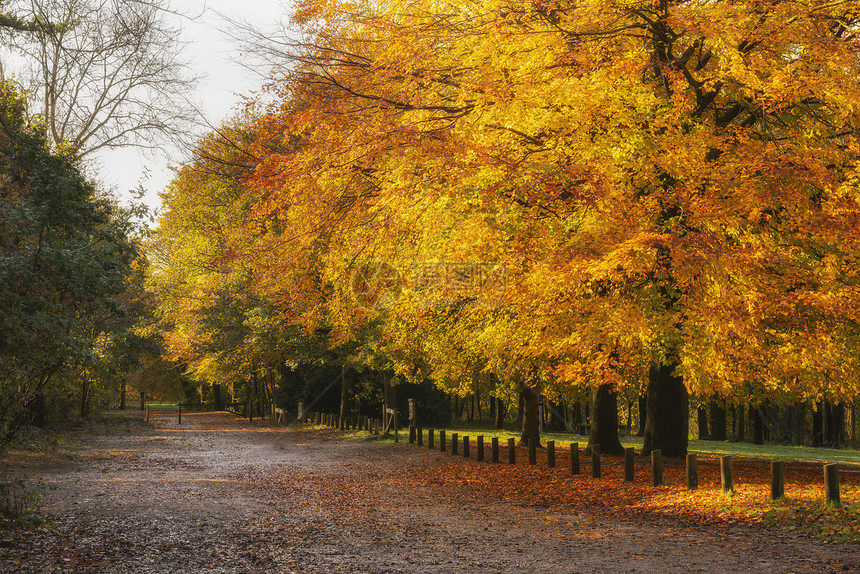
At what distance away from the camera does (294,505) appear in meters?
12.3

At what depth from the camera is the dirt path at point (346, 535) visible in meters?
7.82

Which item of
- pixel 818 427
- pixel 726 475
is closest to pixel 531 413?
pixel 726 475

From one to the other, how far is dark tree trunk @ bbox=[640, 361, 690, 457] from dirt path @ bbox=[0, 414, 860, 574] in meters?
6.79

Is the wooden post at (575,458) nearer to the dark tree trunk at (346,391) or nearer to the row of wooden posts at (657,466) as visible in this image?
the row of wooden posts at (657,466)

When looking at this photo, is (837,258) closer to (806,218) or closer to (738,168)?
(806,218)

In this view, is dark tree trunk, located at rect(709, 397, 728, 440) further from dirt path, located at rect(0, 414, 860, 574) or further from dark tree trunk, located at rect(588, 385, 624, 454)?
dirt path, located at rect(0, 414, 860, 574)

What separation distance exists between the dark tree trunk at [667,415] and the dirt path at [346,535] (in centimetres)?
679

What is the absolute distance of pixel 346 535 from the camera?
956 centimetres

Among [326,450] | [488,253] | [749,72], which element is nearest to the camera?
[749,72]

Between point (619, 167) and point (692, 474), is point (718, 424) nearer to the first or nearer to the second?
point (692, 474)

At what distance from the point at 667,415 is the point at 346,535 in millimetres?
11795

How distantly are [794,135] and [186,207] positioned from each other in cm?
3663

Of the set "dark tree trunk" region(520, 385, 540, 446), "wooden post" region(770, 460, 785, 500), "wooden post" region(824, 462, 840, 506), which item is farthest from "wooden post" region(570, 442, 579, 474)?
"dark tree trunk" region(520, 385, 540, 446)

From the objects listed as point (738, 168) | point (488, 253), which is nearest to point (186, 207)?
point (488, 253)
